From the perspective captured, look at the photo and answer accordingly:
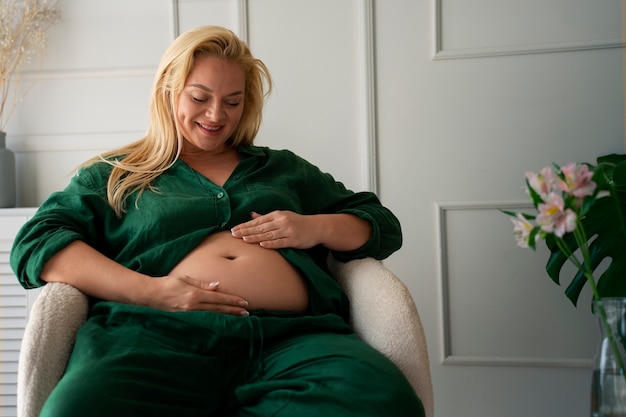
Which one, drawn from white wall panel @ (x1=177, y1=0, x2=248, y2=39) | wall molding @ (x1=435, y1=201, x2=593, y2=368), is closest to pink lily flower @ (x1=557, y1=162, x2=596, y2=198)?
wall molding @ (x1=435, y1=201, x2=593, y2=368)

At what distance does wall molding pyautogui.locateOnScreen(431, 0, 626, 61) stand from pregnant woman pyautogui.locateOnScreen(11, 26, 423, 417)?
0.70 meters

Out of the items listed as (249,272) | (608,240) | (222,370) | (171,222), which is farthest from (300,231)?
(608,240)

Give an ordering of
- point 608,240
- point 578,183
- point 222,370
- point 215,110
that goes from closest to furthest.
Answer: point 578,183
point 222,370
point 215,110
point 608,240

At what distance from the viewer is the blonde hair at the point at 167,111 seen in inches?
64.3

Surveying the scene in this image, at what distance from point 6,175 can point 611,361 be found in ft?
6.53

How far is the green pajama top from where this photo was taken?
151 cm

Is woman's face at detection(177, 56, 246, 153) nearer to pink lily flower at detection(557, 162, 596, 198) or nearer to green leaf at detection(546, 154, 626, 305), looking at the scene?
green leaf at detection(546, 154, 626, 305)

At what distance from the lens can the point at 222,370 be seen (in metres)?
1.32

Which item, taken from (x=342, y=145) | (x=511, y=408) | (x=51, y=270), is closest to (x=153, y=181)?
(x=51, y=270)

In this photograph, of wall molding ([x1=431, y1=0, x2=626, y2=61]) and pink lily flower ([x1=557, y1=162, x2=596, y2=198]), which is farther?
wall molding ([x1=431, y1=0, x2=626, y2=61])

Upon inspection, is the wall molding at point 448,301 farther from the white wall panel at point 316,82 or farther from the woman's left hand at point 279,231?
the woman's left hand at point 279,231

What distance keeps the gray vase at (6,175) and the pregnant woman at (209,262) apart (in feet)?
2.57

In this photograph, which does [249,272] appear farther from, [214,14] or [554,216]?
[214,14]

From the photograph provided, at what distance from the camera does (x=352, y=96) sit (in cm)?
233
